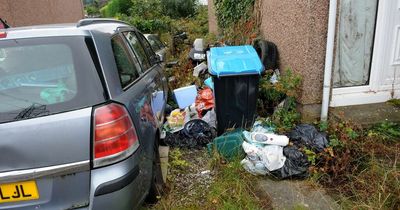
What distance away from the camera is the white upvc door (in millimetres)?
4086

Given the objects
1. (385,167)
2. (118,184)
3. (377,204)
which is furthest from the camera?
(385,167)

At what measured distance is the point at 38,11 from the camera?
34.5ft

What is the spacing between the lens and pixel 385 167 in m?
3.18

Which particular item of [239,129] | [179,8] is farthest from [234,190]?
[179,8]

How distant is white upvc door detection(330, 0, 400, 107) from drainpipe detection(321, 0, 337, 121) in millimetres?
202

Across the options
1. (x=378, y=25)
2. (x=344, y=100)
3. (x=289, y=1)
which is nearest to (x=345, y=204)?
(x=344, y=100)

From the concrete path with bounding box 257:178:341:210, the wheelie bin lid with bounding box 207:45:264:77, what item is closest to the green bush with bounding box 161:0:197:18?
the wheelie bin lid with bounding box 207:45:264:77

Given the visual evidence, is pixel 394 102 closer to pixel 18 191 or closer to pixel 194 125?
pixel 194 125

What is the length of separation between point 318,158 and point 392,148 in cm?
81

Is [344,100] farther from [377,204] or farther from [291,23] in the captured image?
[377,204]

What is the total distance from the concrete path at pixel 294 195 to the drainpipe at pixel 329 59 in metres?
1.17

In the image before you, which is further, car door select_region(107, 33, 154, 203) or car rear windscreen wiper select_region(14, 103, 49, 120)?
car door select_region(107, 33, 154, 203)

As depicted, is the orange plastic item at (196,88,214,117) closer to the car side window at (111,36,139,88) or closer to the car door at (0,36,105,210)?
the car side window at (111,36,139,88)

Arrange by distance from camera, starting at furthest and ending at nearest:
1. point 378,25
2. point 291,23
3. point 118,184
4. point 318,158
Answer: point 291,23
point 378,25
point 318,158
point 118,184
